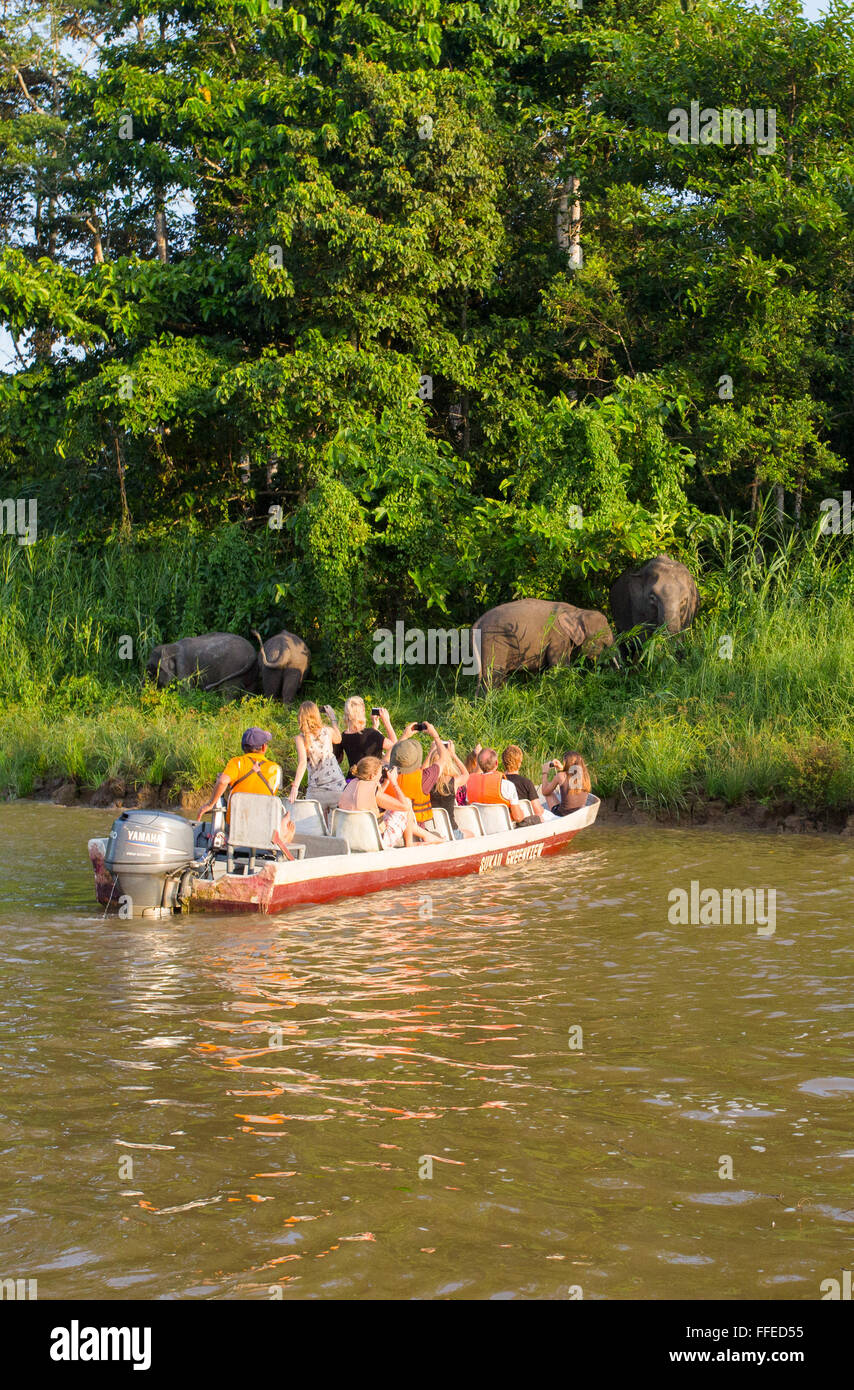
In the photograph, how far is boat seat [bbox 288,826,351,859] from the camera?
11.3 metres

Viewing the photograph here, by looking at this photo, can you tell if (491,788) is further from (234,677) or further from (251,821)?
(234,677)

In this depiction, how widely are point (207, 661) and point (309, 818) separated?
947cm

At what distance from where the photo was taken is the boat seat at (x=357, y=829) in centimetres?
1132

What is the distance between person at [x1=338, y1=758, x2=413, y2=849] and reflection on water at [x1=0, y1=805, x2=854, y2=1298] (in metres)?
1.07

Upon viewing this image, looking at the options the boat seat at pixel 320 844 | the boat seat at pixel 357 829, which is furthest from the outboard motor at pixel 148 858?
the boat seat at pixel 357 829

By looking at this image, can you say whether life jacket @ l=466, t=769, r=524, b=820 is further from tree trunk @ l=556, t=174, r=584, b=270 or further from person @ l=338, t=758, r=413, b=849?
tree trunk @ l=556, t=174, r=584, b=270

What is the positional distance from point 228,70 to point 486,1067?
2468 cm

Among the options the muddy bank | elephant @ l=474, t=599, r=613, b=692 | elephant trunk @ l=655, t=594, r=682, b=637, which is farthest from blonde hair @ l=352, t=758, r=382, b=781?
elephant trunk @ l=655, t=594, r=682, b=637

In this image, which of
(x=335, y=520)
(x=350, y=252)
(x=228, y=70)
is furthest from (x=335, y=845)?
(x=228, y=70)

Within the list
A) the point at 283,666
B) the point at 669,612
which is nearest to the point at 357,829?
the point at 669,612
